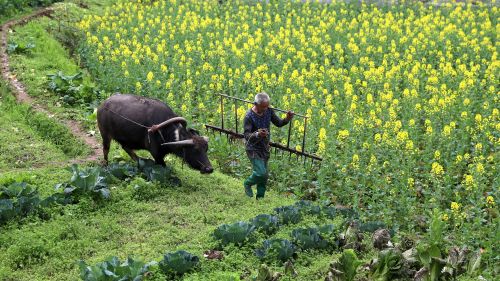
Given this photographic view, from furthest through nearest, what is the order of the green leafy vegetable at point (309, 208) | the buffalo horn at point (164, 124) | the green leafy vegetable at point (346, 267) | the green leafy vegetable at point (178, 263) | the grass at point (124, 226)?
the buffalo horn at point (164, 124) → the green leafy vegetable at point (309, 208) → the grass at point (124, 226) → the green leafy vegetable at point (178, 263) → the green leafy vegetable at point (346, 267)

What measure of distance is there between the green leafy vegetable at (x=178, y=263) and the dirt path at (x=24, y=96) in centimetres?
523

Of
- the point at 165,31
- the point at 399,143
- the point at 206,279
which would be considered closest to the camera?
the point at 206,279

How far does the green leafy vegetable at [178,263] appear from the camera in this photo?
7.80 meters

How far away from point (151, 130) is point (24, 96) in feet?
22.0

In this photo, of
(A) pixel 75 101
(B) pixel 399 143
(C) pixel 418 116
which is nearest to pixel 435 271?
(B) pixel 399 143

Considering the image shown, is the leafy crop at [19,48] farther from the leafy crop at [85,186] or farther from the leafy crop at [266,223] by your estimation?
the leafy crop at [266,223]

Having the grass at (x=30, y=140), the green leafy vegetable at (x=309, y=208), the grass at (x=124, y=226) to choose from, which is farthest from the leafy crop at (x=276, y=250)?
the grass at (x=30, y=140)

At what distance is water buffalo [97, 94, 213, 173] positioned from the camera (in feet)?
36.0

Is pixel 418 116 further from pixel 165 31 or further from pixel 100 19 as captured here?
pixel 100 19

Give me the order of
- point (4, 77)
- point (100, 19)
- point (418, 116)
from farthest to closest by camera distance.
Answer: point (100, 19), point (4, 77), point (418, 116)

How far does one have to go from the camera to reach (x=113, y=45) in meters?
20.5

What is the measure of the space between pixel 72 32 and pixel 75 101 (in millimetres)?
7743

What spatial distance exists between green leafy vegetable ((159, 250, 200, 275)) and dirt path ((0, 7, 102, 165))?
5.23 m

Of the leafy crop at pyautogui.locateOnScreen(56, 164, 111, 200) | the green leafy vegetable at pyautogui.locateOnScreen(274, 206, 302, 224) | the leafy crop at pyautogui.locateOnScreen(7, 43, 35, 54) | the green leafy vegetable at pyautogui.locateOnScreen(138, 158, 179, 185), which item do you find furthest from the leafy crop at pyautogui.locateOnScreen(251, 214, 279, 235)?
the leafy crop at pyautogui.locateOnScreen(7, 43, 35, 54)
